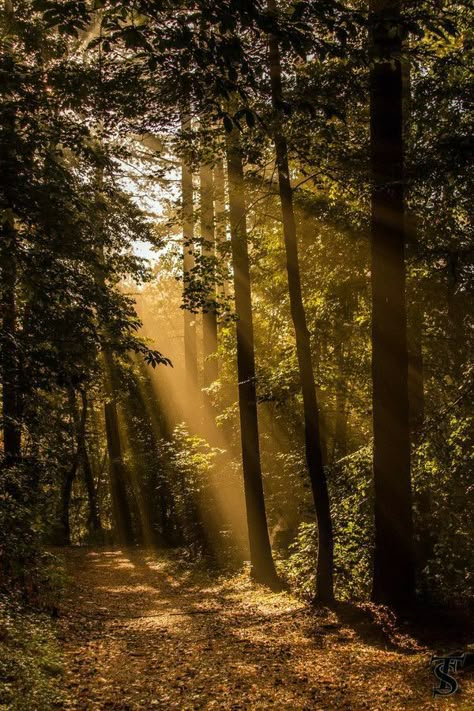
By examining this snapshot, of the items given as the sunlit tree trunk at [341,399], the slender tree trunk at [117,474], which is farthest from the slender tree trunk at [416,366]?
the slender tree trunk at [117,474]

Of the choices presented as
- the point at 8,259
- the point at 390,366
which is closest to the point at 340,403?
the point at 390,366

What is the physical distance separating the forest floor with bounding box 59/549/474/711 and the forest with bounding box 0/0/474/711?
5cm

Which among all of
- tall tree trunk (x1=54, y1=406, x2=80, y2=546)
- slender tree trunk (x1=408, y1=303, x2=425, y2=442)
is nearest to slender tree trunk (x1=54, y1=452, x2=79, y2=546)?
tall tree trunk (x1=54, y1=406, x2=80, y2=546)

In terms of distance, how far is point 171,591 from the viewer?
14727mm

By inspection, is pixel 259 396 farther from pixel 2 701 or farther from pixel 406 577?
pixel 2 701

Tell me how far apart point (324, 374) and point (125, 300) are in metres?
5.33

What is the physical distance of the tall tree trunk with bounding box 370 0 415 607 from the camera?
8797 mm

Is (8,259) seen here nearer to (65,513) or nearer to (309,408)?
(309,408)

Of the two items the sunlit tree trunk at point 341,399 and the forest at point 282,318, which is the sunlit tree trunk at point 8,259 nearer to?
the forest at point 282,318

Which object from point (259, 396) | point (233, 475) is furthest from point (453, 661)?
point (233, 475)

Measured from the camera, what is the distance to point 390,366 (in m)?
8.94
